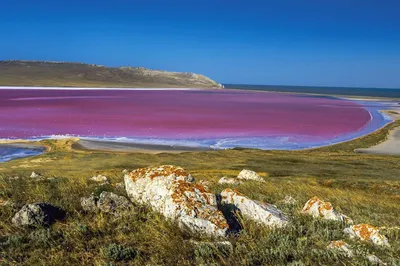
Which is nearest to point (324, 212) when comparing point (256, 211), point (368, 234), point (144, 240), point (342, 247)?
point (368, 234)

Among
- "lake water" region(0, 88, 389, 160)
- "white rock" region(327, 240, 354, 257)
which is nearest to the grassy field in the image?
"white rock" region(327, 240, 354, 257)

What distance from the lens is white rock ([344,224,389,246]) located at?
6.58 meters

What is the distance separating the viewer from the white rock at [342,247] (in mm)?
5707

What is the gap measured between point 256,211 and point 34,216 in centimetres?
449

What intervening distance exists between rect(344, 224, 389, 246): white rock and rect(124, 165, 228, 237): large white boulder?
8.49 ft

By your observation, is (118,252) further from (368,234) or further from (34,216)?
(368,234)

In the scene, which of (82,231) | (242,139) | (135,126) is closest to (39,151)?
(135,126)

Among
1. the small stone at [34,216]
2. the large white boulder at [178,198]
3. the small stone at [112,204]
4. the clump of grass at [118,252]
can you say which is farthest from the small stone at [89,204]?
the clump of grass at [118,252]

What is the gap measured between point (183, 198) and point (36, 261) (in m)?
2.76

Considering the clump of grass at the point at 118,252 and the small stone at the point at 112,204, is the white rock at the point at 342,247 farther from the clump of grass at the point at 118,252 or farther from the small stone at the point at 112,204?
the small stone at the point at 112,204

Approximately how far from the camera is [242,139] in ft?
170

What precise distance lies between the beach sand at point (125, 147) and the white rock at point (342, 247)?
34980 mm

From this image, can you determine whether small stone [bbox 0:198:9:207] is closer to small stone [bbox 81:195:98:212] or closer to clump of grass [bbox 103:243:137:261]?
small stone [bbox 81:195:98:212]

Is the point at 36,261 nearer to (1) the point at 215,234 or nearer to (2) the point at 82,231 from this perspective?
(2) the point at 82,231
